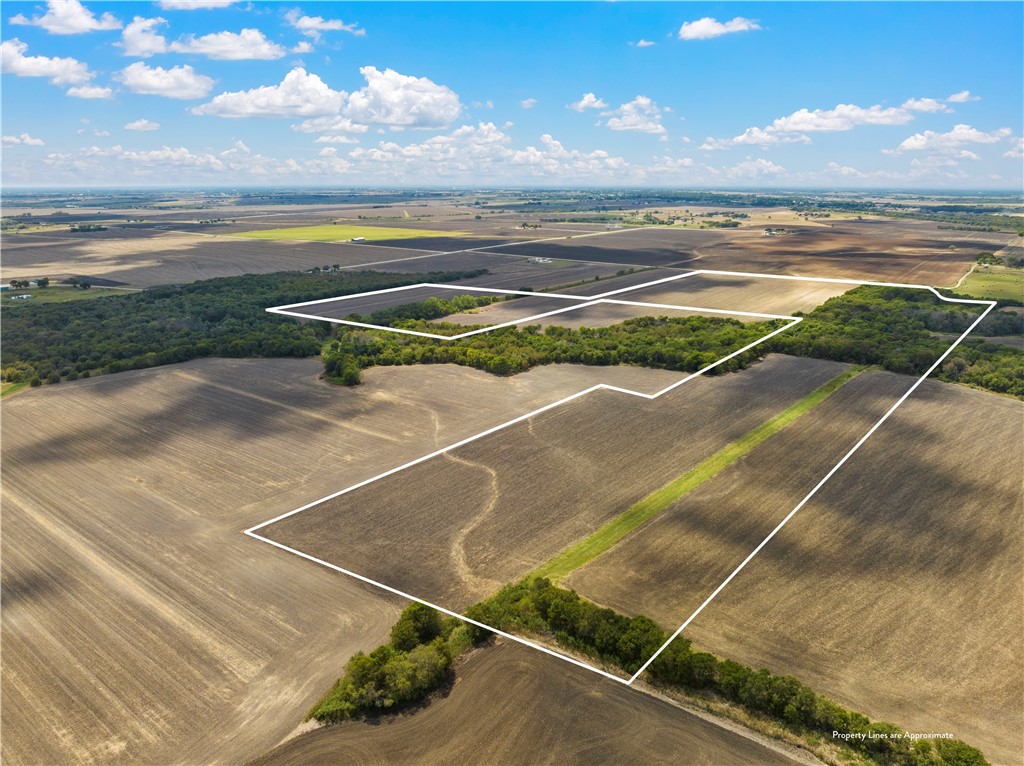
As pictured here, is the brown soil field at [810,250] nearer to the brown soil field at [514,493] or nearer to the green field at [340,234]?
the green field at [340,234]

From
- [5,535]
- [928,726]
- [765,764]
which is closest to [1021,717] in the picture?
[928,726]

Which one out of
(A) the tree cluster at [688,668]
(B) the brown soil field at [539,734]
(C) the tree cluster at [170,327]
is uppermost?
(C) the tree cluster at [170,327]

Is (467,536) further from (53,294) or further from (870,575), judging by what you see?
(53,294)

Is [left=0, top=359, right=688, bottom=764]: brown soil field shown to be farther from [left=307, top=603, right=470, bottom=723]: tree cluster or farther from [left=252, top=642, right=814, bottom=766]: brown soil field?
[left=252, top=642, right=814, bottom=766]: brown soil field

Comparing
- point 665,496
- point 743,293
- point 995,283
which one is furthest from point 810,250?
point 665,496

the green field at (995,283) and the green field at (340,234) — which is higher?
the green field at (340,234)

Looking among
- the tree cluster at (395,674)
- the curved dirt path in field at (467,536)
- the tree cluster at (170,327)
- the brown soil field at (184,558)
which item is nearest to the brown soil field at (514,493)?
the curved dirt path in field at (467,536)

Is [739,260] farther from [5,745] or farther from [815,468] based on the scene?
[5,745]
